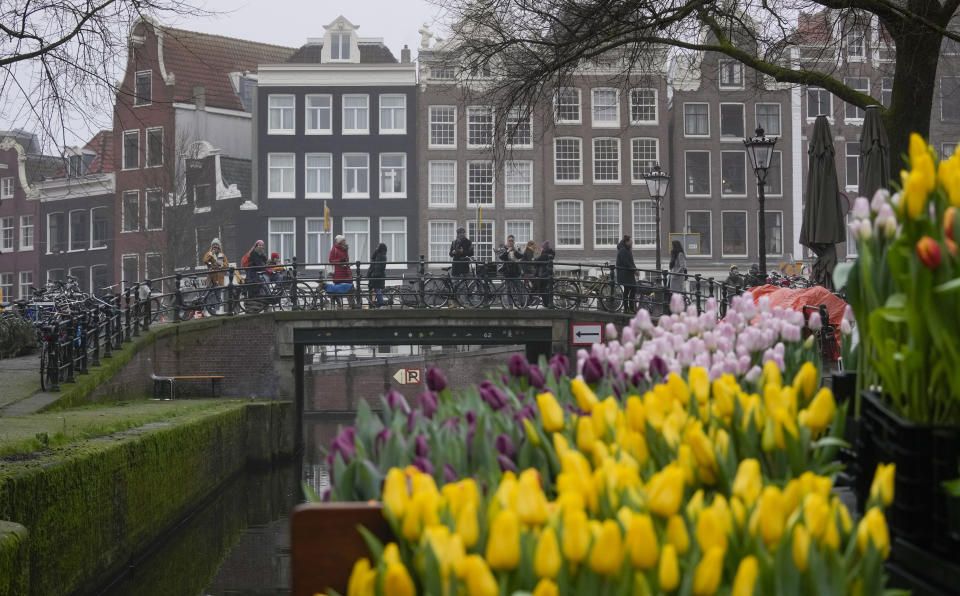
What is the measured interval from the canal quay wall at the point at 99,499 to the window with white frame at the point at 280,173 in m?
22.9

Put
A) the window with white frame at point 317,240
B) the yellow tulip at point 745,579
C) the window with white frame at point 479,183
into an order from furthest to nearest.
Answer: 1. the window with white frame at point 479,183
2. the window with white frame at point 317,240
3. the yellow tulip at point 745,579

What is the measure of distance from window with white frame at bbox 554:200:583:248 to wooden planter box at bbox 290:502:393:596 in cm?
3715

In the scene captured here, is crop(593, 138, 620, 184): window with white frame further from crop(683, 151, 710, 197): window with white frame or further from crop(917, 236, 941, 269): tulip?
crop(917, 236, 941, 269): tulip

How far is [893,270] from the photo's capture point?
256cm

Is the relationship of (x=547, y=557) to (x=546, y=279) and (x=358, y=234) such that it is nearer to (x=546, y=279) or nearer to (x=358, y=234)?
(x=546, y=279)

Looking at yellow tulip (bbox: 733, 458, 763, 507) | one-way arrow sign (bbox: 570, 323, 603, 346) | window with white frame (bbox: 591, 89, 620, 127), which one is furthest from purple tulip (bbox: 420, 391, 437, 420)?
window with white frame (bbox: 591, 89, 620, 127)

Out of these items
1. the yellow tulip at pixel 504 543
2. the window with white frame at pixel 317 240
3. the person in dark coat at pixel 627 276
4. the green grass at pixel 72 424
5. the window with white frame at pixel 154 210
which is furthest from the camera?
the window with white frame at pixel 154 210

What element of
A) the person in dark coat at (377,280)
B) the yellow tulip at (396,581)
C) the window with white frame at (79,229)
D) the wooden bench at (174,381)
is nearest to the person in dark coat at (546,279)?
the person in dark coat at (377,280)

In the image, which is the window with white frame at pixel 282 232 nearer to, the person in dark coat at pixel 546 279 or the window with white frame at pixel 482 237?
the window with white frame at pixel 482 237

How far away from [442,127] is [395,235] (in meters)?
3.90

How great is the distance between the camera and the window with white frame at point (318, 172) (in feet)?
128

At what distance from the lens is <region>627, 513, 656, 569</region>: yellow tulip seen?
1858 mm

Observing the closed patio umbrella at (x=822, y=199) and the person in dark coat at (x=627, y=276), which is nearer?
the closed patio umbrella at (x=822, y=199)

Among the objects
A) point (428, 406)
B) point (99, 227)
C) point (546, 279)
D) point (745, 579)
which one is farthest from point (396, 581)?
point (99, 227)
